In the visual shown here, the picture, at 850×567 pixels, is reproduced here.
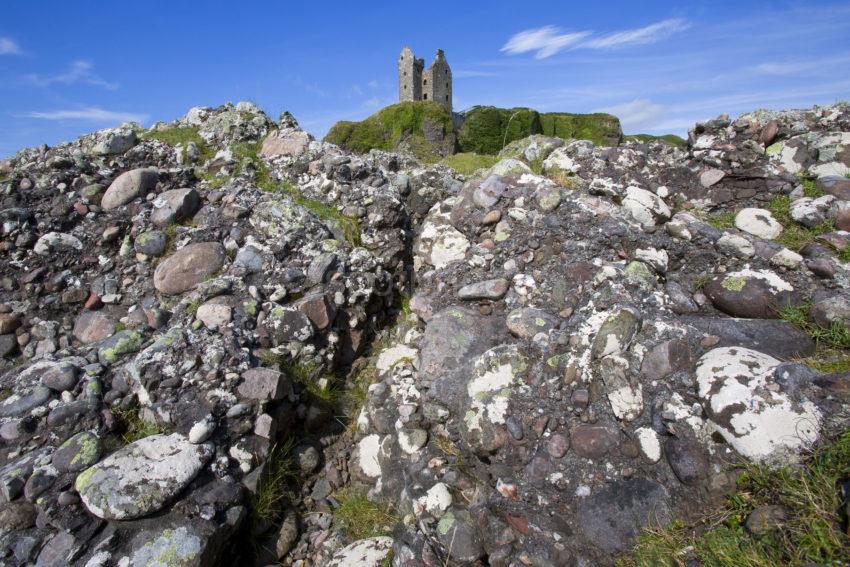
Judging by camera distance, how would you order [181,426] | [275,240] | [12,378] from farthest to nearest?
[275,240], [12,378], [181,426]

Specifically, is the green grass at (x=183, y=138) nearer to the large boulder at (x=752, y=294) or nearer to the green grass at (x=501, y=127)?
the large boulder at (x=752, y=294)

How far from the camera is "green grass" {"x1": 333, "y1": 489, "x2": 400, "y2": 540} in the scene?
319cm

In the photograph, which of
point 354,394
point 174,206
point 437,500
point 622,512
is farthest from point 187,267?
point 622,512

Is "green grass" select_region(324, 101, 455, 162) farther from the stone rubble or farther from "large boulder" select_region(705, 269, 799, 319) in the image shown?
"large boulder" select_region(705, 269, 799, 319)

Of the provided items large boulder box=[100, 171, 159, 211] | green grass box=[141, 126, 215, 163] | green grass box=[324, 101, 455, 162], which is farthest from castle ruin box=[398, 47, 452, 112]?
large boulder box=[100, 171, 159, 211]

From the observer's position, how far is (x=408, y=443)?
3490mm

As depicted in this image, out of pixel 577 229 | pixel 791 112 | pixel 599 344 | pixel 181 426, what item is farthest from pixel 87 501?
pixel 791 112

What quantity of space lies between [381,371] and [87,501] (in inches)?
92.4

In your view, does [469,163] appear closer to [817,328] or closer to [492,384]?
[492,384]

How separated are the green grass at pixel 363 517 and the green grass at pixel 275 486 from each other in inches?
16.2

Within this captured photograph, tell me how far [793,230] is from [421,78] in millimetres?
52222

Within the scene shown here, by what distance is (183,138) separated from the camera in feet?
21.5

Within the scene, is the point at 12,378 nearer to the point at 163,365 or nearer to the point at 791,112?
the point at 163,365

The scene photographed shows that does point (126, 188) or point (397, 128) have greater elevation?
point (397, 128)
